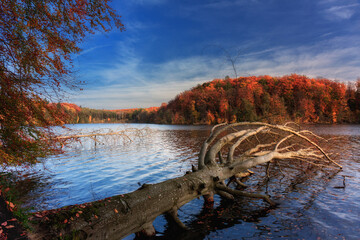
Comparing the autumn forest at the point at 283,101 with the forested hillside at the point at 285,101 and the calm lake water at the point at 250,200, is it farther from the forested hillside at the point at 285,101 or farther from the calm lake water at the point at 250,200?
the calm lake water at the point at 250,200

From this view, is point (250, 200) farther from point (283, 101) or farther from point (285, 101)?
point (285, 101)

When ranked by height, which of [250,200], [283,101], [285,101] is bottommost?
[250,200]

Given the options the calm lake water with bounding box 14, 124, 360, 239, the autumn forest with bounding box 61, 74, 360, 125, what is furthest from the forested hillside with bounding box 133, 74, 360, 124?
the calm lake water with bounding box 14, 124, 360, 239

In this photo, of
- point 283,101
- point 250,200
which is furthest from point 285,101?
point 250,200

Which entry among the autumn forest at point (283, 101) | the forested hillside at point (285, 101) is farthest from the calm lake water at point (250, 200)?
the forested hillside at point (285, 101)

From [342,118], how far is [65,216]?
260 ft

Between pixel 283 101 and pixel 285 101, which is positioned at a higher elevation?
pixel 285 101

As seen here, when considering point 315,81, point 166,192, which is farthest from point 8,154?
point 315,81

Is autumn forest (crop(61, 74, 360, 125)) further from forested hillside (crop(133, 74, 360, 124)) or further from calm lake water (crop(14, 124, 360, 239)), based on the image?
calm lake water (crop(14, 124, 360, 239))

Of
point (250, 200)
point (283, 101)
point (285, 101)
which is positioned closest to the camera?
point (250, 200)

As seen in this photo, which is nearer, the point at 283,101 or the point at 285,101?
the point at 283,101

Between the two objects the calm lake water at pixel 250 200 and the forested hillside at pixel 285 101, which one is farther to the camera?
the forested hillside at pixel 285 101

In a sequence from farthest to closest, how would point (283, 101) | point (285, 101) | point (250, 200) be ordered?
point (285, 101)
point (283, 101)
point (250, 200)

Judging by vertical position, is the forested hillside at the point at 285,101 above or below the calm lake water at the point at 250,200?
above
